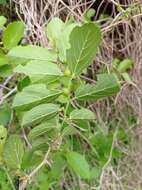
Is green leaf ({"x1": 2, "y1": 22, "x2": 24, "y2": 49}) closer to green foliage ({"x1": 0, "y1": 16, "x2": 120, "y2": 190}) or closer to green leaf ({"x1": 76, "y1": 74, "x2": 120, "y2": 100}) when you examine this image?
green foliage ({"x1": 0, "y1": 16, "x2": 120, "y2": 190})

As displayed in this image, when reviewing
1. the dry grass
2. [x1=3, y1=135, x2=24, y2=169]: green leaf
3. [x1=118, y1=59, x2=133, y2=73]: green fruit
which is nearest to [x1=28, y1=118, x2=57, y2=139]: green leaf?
[x1=3, y1=135, x2=24, y2=169]: green leaf

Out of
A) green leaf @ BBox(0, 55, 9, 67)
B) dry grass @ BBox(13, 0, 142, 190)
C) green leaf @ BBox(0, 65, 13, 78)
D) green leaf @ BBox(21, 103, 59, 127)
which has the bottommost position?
dry grass @ BBox(13, 0, 142, 190)

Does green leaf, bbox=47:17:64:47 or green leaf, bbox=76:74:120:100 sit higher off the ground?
green leaf, bbox=47:17:64:47

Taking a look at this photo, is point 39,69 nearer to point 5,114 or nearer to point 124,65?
point 5,114

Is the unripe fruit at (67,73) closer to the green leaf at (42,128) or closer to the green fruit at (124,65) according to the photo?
the green leaf at (42,128)

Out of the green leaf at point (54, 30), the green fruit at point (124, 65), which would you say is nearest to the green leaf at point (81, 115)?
the green leaf at point (54, 30)

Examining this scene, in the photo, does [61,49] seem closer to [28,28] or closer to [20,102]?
[20,102]
